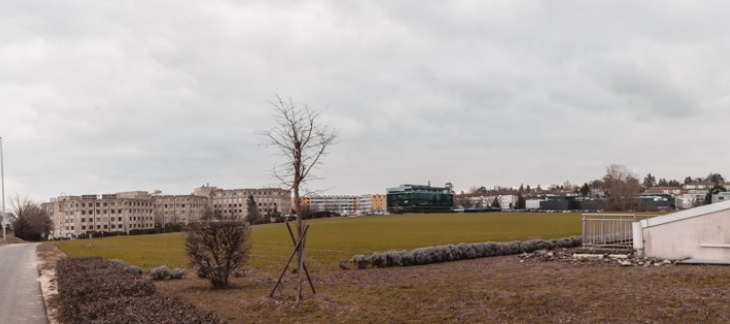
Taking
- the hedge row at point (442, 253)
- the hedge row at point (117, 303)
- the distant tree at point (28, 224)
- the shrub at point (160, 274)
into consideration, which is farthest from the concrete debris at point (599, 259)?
the distant tree at point (28, 224)

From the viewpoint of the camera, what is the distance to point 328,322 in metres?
11.2

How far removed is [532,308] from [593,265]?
29.7ft

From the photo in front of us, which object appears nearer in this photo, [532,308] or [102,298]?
[102,298]

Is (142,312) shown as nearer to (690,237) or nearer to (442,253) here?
(690,237)

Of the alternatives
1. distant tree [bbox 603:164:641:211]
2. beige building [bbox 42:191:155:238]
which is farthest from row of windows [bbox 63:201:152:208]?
distant tree [bbox 603:164:641:211]

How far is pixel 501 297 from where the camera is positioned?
13.3 metres

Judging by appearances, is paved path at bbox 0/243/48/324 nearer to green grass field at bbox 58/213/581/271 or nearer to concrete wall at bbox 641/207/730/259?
green grass field at bbox 58/213/581/271

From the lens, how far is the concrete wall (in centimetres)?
1850

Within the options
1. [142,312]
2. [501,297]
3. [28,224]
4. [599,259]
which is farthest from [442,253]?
[28,224]

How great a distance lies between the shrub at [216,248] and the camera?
651 inches

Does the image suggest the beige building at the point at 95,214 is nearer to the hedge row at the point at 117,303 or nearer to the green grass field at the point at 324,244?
the green grass field at the point at 324,244

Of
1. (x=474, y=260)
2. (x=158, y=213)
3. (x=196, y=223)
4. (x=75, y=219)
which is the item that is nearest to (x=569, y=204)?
(x=158, y=213)

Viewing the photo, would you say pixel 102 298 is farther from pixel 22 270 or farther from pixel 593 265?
pixel 22 270

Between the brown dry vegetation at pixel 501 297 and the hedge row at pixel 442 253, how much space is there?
5.98 m
